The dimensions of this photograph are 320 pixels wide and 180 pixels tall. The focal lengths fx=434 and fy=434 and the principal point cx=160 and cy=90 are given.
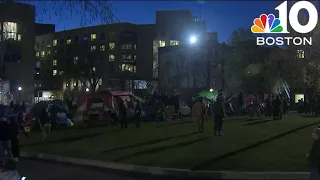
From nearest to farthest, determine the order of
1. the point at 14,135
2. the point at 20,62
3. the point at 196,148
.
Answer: the point at 14,135, the point at 196,148, the point at 20,62

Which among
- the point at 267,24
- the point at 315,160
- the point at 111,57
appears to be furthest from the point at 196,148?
the point at 111,57

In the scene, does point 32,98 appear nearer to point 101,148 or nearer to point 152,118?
point 152,118

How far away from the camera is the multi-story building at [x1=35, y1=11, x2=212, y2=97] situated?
7256 cm

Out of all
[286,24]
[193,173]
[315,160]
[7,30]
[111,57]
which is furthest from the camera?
[111,57]

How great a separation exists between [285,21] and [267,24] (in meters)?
2.64

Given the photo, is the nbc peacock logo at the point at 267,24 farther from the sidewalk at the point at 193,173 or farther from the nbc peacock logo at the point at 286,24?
the sidewalk at the point at 193,173

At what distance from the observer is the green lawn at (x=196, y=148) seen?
11.9 metres

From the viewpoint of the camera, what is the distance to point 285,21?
2786cm

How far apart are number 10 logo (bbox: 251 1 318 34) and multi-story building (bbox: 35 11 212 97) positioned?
36607mm

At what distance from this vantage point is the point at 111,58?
95.4 m

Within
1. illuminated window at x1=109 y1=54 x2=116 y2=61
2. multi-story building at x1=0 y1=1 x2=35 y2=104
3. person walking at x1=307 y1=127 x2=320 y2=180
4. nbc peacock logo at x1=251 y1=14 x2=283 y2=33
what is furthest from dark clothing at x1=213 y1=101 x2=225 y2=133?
illuminated window at x1=109 y1=54 x2=116 y2=61

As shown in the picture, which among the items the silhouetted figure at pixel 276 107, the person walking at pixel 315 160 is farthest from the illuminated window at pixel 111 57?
the person walking at pixel 315 160

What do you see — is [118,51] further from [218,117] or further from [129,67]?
[218,117]

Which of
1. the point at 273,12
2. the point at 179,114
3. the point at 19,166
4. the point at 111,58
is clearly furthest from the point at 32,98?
the point at 19,166
